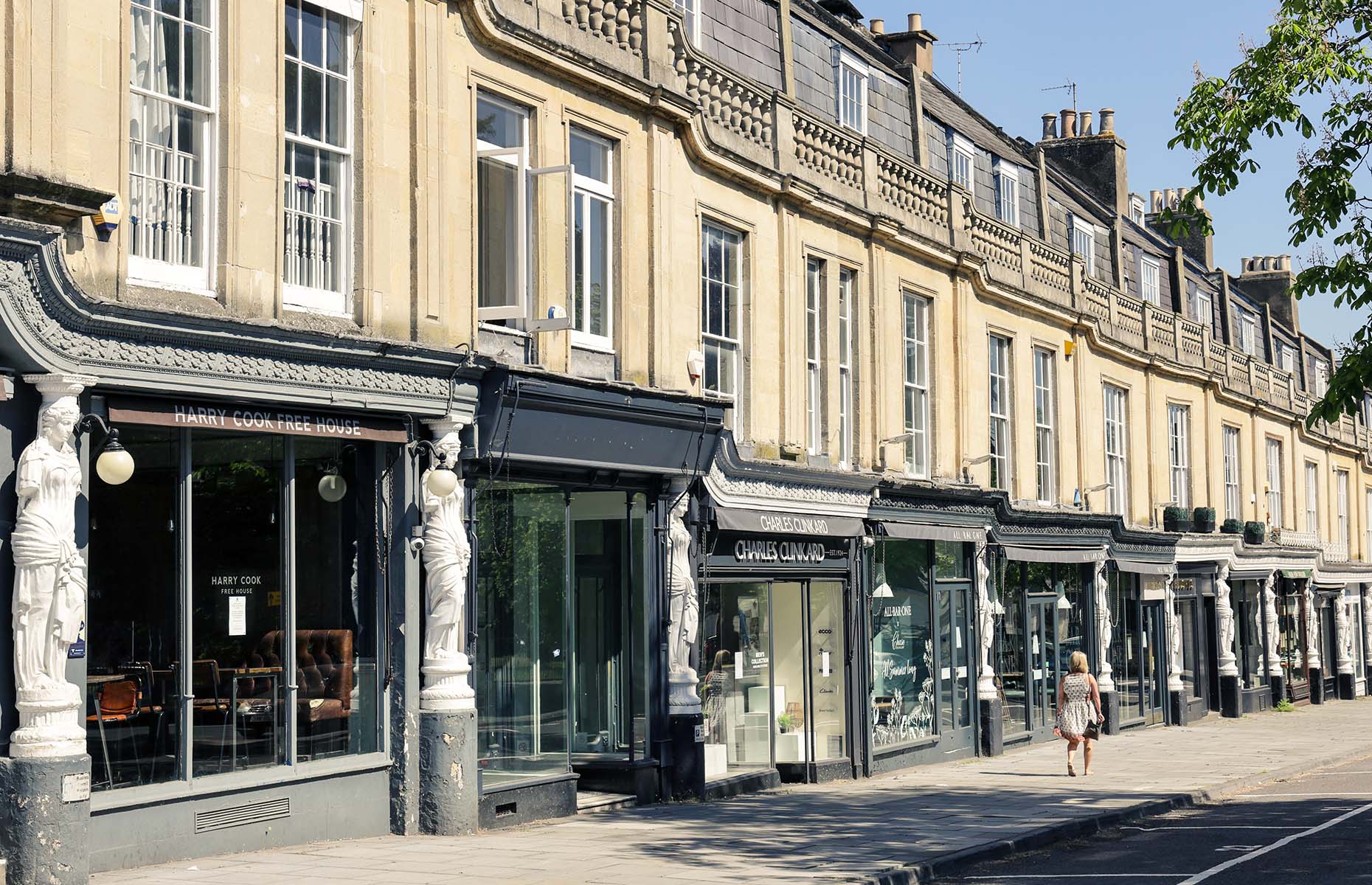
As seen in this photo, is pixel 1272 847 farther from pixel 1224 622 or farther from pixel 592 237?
pixel 1224 622

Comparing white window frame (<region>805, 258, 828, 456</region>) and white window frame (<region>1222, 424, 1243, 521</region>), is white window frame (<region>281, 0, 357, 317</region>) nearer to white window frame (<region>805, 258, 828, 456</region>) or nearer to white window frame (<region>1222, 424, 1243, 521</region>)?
white window frame (<region>805, 258, 828, 456</region>)

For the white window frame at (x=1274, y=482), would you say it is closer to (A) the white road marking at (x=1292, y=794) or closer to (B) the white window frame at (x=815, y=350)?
(A) the white road marking at (x=1292, y=794)

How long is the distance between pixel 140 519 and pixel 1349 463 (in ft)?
149

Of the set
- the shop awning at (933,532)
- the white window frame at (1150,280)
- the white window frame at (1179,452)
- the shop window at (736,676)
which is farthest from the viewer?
the white window frame at (1150,280)

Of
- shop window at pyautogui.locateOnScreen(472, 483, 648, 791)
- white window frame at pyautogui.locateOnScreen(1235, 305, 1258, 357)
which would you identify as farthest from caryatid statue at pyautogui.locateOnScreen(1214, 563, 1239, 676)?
shop window at pyautogui.locateOnScreen(472, 483, 648, 791)

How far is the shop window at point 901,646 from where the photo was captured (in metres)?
21.8

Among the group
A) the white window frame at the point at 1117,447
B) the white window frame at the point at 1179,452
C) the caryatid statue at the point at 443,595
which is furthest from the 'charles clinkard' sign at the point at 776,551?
the white window frame at the point at 1179,452

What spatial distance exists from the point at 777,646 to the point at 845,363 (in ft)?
13.5

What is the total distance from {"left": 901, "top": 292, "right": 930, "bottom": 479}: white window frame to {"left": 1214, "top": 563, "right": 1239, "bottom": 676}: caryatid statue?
14818 millimetres

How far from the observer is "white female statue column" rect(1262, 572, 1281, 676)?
38406 millimetres

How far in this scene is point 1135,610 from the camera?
3153 cm

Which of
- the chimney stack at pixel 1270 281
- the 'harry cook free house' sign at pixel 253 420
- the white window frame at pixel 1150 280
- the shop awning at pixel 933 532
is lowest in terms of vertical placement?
the shop awning at pixel 933 532

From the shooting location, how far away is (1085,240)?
32875 millimetres

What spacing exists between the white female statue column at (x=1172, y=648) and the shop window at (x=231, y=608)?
23106 millimetres
